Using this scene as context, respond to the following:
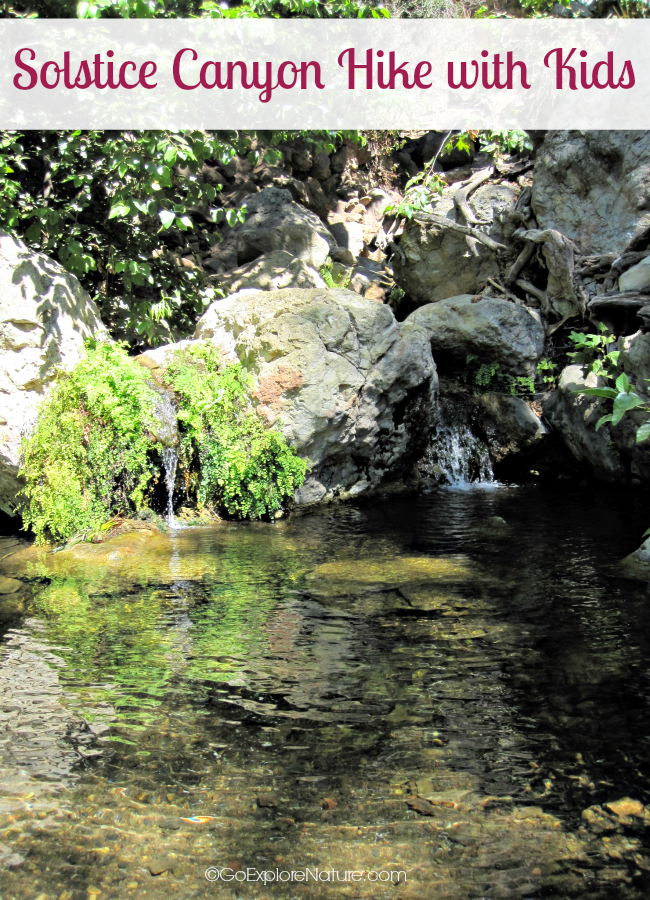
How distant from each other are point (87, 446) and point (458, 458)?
5973 mm

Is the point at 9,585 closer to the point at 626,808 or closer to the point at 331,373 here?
the point at 331,373

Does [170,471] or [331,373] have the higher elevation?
[331,373]

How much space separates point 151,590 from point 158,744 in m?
2.40

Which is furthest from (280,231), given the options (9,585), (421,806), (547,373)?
(421,806)

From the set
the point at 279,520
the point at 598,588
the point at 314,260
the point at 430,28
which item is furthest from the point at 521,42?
the point at 598,588

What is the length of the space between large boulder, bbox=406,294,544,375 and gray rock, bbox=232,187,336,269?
3.01 metres

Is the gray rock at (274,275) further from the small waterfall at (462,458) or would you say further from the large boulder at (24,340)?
the large boulder at (24,340)

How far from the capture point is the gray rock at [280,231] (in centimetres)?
1356

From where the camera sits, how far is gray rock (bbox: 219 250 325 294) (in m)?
12.6

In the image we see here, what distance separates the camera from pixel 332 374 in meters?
8.57

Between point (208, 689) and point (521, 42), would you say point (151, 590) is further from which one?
point (521, 42)

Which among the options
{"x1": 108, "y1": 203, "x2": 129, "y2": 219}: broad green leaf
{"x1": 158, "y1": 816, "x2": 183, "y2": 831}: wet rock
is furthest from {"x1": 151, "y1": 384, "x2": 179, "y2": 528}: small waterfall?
{"x1": 158, "y1": 816, "x2": 183, "y2": 831}: wet rock

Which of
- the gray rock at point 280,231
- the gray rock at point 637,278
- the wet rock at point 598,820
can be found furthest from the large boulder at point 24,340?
the gray rock at point 637,278

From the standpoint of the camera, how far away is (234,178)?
15.8m
